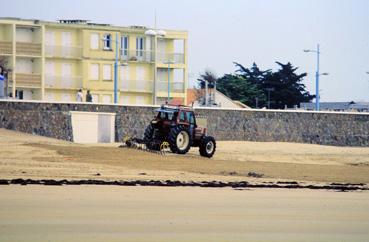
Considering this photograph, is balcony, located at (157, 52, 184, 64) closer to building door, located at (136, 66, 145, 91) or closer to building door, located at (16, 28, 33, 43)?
building door, located at (136, 66, 145, 91)

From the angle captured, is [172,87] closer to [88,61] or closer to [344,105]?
[88,61]

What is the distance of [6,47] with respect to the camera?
64125 mm

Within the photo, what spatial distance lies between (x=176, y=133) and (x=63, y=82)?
36.0 metres

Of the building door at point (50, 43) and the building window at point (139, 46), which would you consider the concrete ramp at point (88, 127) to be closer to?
the building door at point (50, 43)

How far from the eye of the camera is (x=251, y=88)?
9419 centimetres

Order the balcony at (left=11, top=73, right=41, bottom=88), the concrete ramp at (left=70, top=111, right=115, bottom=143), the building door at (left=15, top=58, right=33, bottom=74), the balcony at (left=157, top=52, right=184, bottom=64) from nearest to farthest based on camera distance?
the concrete ramp at (left=70, top=111, right=115, bottom=143), the balcony at (left=11, top=73, right=41, bottom=88), the building door at (left=15, top=58, right=33, bottom=74), the balcony at (left=157, top=52, right=184, bottom=64)

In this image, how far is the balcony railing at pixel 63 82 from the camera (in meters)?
66.4

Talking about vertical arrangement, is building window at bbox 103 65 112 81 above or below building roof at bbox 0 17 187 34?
below

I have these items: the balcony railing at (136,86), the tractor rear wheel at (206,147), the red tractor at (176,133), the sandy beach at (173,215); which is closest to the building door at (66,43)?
the balcony railing at (136,86)

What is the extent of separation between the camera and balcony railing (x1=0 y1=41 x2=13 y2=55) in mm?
64000

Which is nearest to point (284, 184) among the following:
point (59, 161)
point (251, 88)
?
point (59, 161)

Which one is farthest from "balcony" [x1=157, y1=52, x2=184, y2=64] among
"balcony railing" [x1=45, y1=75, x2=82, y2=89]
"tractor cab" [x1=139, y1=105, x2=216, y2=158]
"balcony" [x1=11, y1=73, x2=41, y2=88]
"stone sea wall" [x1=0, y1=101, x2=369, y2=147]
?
"tractor cab" [x1=139, y1=105, x2=216, y2=158]

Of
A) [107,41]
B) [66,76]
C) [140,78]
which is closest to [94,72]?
[66,76]

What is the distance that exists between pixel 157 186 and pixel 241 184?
2.56m
